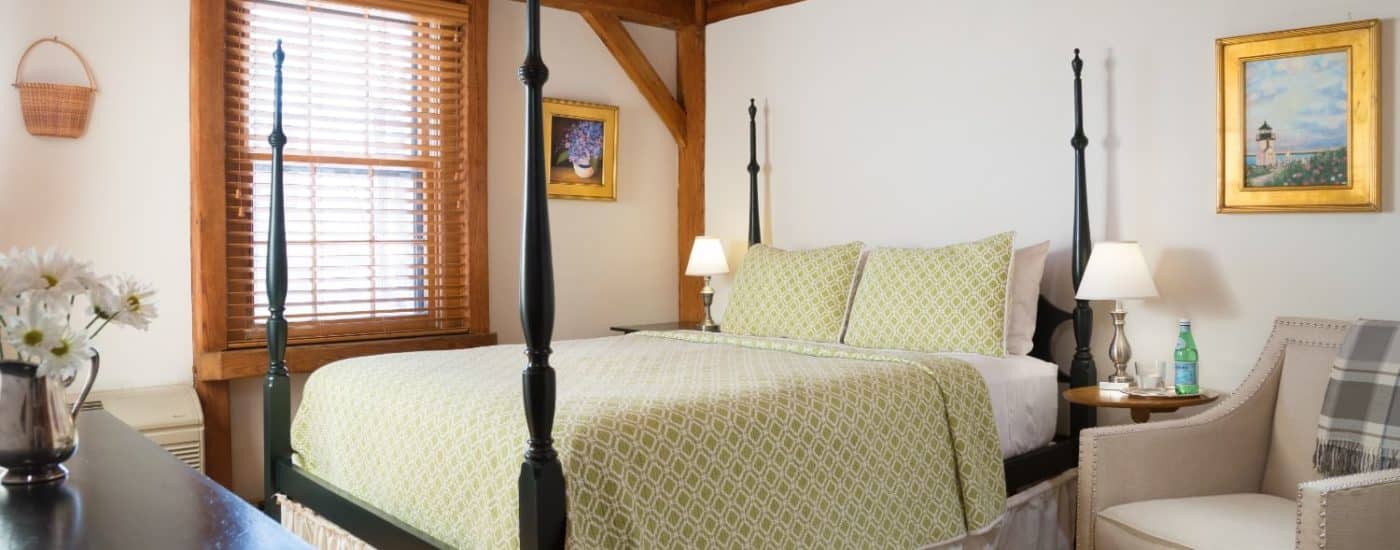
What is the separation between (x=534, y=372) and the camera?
209cm

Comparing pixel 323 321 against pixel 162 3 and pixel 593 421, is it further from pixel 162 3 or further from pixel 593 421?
pixel 593 421

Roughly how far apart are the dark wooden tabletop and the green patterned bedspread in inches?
29.1

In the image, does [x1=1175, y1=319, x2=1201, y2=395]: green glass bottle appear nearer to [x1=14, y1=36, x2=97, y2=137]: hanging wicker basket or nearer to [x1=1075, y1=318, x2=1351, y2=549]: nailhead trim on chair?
[x1=1075, y1=318, x2=1351, y2=549]: nailhead trim on chair

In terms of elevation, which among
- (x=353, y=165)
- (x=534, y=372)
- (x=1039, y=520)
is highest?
(x=353, y=165)

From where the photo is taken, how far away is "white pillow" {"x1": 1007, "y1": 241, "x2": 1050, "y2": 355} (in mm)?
3695

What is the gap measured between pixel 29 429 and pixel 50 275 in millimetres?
254

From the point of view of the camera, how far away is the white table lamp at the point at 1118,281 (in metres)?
3.38

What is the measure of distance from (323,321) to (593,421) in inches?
101

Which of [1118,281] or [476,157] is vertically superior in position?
[476,157]

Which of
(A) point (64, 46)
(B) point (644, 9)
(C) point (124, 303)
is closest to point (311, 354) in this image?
(A) point (64, 46)

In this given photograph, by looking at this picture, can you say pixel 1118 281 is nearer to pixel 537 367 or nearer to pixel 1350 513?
pixel 1350 513

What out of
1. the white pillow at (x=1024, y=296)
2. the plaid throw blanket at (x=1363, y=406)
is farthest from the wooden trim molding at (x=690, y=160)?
the plaid throw blanket at (x=1363, y=406)

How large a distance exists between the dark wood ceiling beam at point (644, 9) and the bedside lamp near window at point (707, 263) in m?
1.23

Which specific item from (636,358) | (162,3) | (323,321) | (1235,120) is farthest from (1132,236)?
(162,3)
